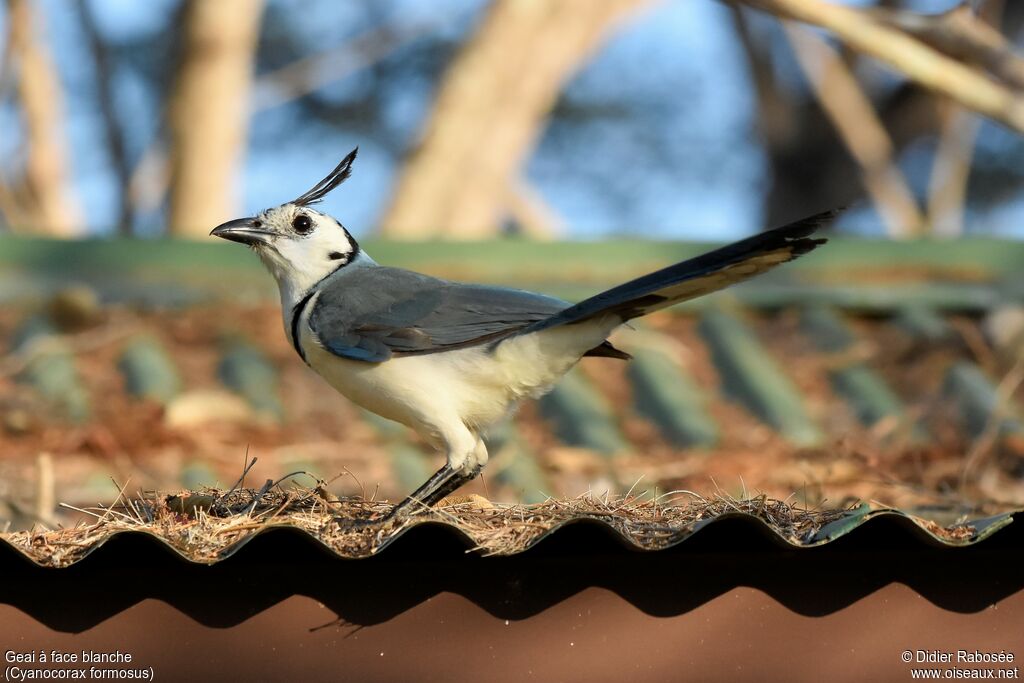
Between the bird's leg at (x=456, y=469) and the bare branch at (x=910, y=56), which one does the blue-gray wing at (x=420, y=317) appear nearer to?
the bird's leg at (x=456, y=469)

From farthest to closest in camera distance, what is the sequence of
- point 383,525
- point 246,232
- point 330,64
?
point 330,64, point 246,232, point 383,525

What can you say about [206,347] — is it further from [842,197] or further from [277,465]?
[842,197]

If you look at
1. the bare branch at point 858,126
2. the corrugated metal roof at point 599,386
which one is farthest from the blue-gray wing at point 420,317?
the bare branch at point 858,126

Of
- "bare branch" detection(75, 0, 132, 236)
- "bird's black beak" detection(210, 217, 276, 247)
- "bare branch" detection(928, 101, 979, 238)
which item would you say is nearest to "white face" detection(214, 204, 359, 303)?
"bird's black beak" detection(210, 217, 276, 247)

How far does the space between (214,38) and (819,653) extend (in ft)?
27.2

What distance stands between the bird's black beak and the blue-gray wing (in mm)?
337

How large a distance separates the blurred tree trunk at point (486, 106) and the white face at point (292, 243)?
237 inches

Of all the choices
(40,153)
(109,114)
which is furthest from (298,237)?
(109,114)

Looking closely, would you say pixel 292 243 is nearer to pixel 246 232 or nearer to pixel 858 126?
pixel 246 232

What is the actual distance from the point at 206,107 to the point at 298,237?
652cm

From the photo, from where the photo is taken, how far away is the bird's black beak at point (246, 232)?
3.76 m

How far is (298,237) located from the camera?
385cm

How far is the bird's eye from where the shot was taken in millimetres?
3852

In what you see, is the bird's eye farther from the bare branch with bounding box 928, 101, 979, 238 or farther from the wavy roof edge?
the bare branch with bounding box 928, 101, 979, 238
